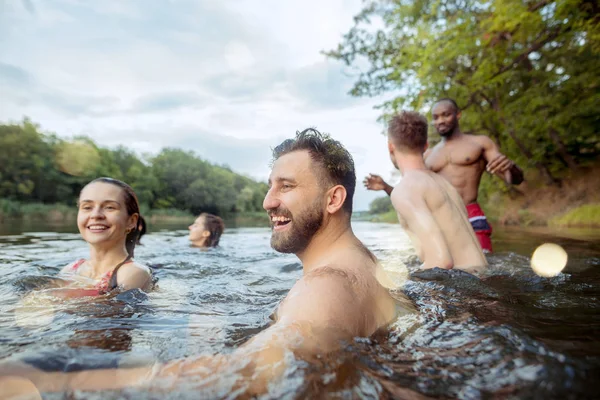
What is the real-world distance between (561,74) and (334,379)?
16.6m

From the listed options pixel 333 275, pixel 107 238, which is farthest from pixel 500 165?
pixel 107 238

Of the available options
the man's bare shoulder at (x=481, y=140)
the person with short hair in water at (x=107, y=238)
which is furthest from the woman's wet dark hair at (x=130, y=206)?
the man's bare shoulder at (x=481, y=140)

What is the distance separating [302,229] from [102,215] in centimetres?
248

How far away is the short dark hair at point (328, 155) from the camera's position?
112 inches

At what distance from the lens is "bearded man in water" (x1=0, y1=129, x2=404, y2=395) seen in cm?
172

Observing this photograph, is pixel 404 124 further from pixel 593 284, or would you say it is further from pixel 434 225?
pixel 593 284

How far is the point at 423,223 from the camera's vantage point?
158 inches

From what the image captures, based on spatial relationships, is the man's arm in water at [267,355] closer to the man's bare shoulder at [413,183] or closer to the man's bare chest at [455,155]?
the man's bare shoulder at [413,183]

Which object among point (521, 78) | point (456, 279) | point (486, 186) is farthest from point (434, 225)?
point (486, 186)

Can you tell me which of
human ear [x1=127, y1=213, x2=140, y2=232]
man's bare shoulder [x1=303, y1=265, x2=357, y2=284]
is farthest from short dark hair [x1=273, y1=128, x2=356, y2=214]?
human ear [x1=127, y1=213, x2=140, y2=232]

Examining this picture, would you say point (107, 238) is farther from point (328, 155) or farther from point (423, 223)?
point (423, 223)

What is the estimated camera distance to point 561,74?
14.4 metres

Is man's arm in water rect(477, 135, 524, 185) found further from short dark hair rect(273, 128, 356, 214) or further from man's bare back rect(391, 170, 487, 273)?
short dark hair rect(273, 128, 356, 214)

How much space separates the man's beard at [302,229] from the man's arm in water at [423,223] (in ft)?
5.56
